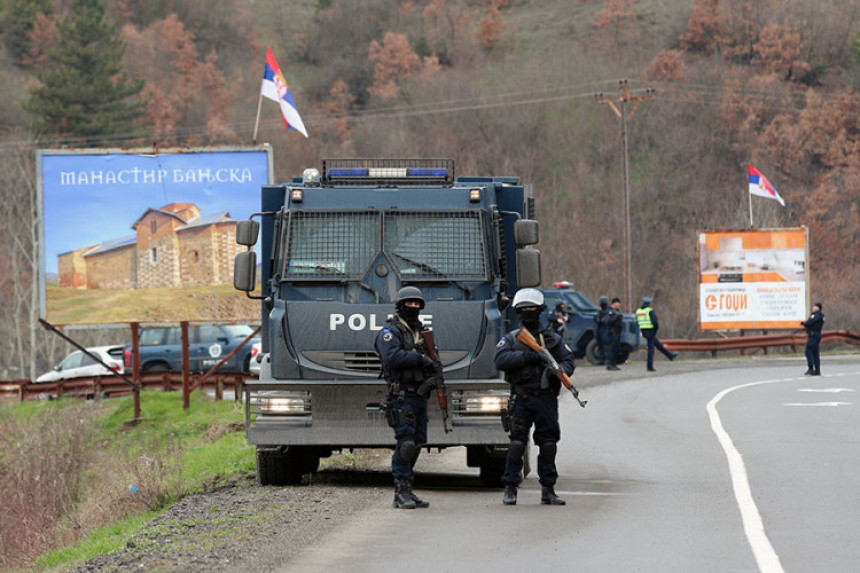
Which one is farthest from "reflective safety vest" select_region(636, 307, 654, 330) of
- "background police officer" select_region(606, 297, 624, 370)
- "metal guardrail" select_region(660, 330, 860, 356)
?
"metal guardrail" select_region(660, 330, 860, 356)

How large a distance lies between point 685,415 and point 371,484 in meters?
9.51

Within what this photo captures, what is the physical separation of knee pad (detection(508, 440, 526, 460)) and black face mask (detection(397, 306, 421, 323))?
1.30m

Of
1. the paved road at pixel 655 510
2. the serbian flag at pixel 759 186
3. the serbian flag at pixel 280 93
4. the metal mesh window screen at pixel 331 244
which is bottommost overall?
the paved road at pixel 655 510

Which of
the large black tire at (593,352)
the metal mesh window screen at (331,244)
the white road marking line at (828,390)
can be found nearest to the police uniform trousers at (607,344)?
the large black tire at (593,352)

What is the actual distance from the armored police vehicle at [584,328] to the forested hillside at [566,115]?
2229 centimetres

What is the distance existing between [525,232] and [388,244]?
4.26 feet

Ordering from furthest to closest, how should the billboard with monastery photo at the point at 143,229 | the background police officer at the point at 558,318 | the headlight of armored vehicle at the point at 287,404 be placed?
1. the background police officer at the point at 558,318
2. the billboard with monastery photo at the point at 143,229
3. the headlight of armored vehicle at the point at 287,404

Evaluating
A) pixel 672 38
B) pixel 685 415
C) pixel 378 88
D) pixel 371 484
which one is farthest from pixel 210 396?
pixel 672 38

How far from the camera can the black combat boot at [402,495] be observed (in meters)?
12.3

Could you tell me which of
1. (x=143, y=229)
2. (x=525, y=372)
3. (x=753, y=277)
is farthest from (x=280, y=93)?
(x=753, y=277)

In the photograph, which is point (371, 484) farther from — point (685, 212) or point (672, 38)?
Answer: point (672, 38)

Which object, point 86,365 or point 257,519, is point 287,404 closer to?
point 257,519

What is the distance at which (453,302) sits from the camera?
13.7 metres

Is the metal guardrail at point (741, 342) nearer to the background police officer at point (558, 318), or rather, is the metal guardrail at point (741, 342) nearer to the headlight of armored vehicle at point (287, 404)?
the background police officer at point (558, 318)
